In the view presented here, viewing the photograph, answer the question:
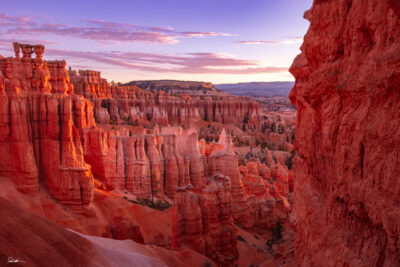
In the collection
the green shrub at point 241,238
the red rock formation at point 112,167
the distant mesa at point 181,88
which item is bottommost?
the green shrub at point 241,238

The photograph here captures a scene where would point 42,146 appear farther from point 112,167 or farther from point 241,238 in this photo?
point 241,238

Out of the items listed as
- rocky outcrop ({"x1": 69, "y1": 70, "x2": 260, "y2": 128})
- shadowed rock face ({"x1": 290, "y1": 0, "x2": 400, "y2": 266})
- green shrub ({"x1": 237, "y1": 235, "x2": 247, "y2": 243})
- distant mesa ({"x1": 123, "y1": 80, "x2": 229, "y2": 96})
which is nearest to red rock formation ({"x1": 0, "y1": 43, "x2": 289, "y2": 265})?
green shrub ({"x1": 237, "y1": 235, "x2": 247, "y2": 243})

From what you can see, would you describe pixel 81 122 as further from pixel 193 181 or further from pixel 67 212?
pixel 193 181

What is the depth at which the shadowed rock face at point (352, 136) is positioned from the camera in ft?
14.6

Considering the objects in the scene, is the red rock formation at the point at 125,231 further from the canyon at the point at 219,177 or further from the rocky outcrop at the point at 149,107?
the rocky outcrop at the point at 149,107

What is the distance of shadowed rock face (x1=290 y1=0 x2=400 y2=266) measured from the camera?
446cm

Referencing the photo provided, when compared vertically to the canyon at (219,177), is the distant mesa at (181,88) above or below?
above

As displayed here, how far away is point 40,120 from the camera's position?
17.8 m

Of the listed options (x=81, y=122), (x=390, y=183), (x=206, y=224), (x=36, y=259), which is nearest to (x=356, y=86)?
(x=390, y=183)

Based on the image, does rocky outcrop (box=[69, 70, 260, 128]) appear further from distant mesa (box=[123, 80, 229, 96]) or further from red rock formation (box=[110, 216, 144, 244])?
red rock formation (box=[110, 216, 144, 244])

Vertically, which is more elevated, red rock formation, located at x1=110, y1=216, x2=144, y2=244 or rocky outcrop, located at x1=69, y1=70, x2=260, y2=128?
rocky outcrop, located at x1=69, y1=70, x2=260, y2=128

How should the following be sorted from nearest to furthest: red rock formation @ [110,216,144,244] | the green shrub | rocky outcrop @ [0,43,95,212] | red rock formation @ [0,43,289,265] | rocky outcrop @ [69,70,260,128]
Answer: red rock formation @ [0,43,289,265] → rocky outcrop @ [0,43,95,212] → red rock formation @ [110,216,144,244] → the green shrub → rocky outcrop @ [69,70,260,128]

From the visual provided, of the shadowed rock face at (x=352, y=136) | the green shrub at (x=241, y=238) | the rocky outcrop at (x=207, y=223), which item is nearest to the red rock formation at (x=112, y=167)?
the rocky outcrop at (x=207, y=223)

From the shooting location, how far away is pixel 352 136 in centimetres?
554
